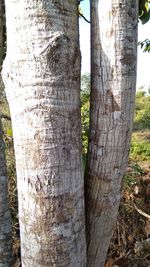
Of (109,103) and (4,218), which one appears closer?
(109,103)

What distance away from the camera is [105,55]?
1607 mm

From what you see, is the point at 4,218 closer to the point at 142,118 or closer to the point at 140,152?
the point at 140,152

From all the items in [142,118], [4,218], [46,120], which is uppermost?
[46,120]

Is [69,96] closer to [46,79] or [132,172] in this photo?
[46,79]

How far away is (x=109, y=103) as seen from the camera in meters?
1.63

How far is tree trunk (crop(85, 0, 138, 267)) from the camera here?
5.18 ft

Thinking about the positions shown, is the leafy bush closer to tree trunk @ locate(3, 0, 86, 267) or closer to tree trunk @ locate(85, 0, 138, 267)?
tree trunk @ locate(85, 0, 138, 267)

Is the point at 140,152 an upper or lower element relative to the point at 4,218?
lower

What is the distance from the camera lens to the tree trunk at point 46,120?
145 cm

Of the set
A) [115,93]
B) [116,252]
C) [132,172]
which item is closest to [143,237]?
[116,252]

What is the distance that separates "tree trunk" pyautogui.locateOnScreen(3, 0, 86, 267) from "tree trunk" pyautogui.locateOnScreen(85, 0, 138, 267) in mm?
118

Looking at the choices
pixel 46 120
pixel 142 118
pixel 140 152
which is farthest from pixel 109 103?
pixel 142 118

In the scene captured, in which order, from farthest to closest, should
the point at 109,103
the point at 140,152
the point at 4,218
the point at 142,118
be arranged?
the point at 142,118 → the point at 140,152 → the point at 4,218 → the point at 109,103

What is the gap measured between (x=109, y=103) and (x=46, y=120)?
34 centimetres
